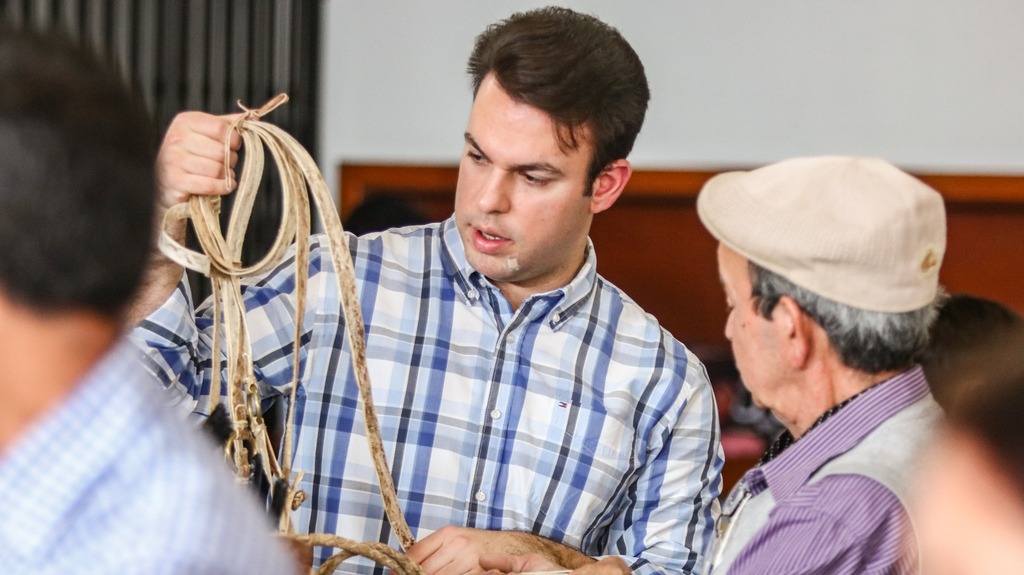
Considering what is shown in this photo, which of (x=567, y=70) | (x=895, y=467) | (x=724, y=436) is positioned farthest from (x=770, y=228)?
(x=724, y=436)

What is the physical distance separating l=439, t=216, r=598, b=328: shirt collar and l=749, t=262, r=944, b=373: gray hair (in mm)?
435

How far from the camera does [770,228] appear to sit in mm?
1217

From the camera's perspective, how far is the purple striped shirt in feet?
3.65

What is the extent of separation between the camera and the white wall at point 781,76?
3.40 metres

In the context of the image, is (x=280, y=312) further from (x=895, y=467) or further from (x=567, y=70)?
(x=895, y=467)

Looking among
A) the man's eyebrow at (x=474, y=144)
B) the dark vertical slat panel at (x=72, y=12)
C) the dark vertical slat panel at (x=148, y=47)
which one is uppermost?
the man's eyebrow at (x=474, y=144)

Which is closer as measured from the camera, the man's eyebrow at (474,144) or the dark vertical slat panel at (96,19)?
the man's eyebrow at (474,144)

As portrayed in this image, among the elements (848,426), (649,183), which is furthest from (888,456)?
(649,183)

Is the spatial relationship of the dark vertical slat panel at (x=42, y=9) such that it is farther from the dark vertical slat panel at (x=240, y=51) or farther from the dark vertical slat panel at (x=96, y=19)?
the dark vertical slat panel at (x=240, y=51)

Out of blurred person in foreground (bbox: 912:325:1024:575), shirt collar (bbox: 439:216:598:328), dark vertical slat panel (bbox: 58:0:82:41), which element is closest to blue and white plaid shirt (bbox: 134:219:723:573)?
shirt collar (bbox: 439:216:598:328)

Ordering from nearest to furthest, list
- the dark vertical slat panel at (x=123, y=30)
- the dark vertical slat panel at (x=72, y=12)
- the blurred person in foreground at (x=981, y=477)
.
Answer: the blurred person in foreground at (x=981, y=477) < the dark vertical slat panel at (x=72, y=12) < the dark vertical slat panel at (x=123, y=30)

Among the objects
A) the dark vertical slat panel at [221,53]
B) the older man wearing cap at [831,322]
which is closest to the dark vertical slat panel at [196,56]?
the dark vertical slat panel at [221,53]

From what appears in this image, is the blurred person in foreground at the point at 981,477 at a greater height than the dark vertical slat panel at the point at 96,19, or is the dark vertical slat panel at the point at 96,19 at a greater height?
the blurred person in foreground at the point at 981,477

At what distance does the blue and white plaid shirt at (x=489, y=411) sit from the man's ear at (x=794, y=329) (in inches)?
14.3
